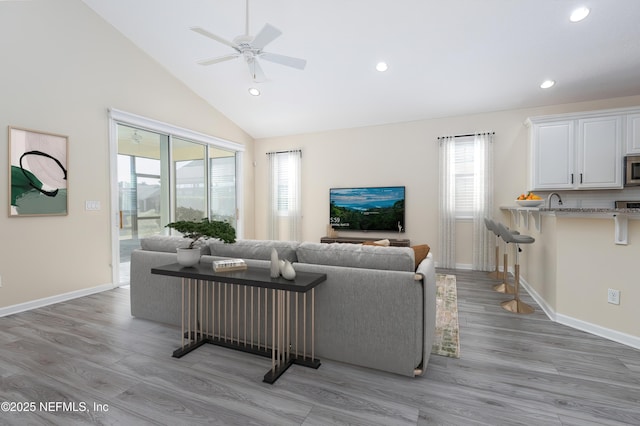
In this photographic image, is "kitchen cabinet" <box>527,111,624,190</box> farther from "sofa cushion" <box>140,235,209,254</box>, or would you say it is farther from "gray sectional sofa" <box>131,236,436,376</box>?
"sofa cushion" <box>140,235,209,254</box>

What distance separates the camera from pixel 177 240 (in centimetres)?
295

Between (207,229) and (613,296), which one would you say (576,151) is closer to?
(613,296)

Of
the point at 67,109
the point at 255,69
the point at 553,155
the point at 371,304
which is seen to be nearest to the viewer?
the point at 371,304

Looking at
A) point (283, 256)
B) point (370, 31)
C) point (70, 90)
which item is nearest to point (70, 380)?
point (283, 256)

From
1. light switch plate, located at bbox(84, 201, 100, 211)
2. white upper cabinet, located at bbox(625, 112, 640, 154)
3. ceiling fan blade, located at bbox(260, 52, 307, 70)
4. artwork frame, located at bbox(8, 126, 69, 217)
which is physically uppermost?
ceiling fan blade, located at bbox(260, 52, 307, 70)

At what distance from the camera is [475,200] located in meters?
5.23

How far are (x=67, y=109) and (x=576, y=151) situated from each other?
→ 672cm

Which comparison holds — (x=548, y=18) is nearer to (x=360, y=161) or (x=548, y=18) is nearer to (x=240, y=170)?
(x=360, y=161)

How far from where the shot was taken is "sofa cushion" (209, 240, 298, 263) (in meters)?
2.45

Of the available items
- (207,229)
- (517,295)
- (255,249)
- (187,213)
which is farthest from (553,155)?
(187,213)

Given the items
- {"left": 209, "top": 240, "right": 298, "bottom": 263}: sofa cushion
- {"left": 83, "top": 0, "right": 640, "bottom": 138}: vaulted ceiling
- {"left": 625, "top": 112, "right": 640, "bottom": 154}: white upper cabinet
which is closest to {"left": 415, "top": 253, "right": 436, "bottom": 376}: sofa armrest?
{"left": 209, "top": 240, "right": 298, "bottom": 263}: sofa cushion

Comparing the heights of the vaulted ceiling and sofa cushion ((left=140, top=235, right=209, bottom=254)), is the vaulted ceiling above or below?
above

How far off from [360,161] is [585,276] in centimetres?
404

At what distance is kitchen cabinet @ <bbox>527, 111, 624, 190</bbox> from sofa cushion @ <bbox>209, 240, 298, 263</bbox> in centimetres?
406
